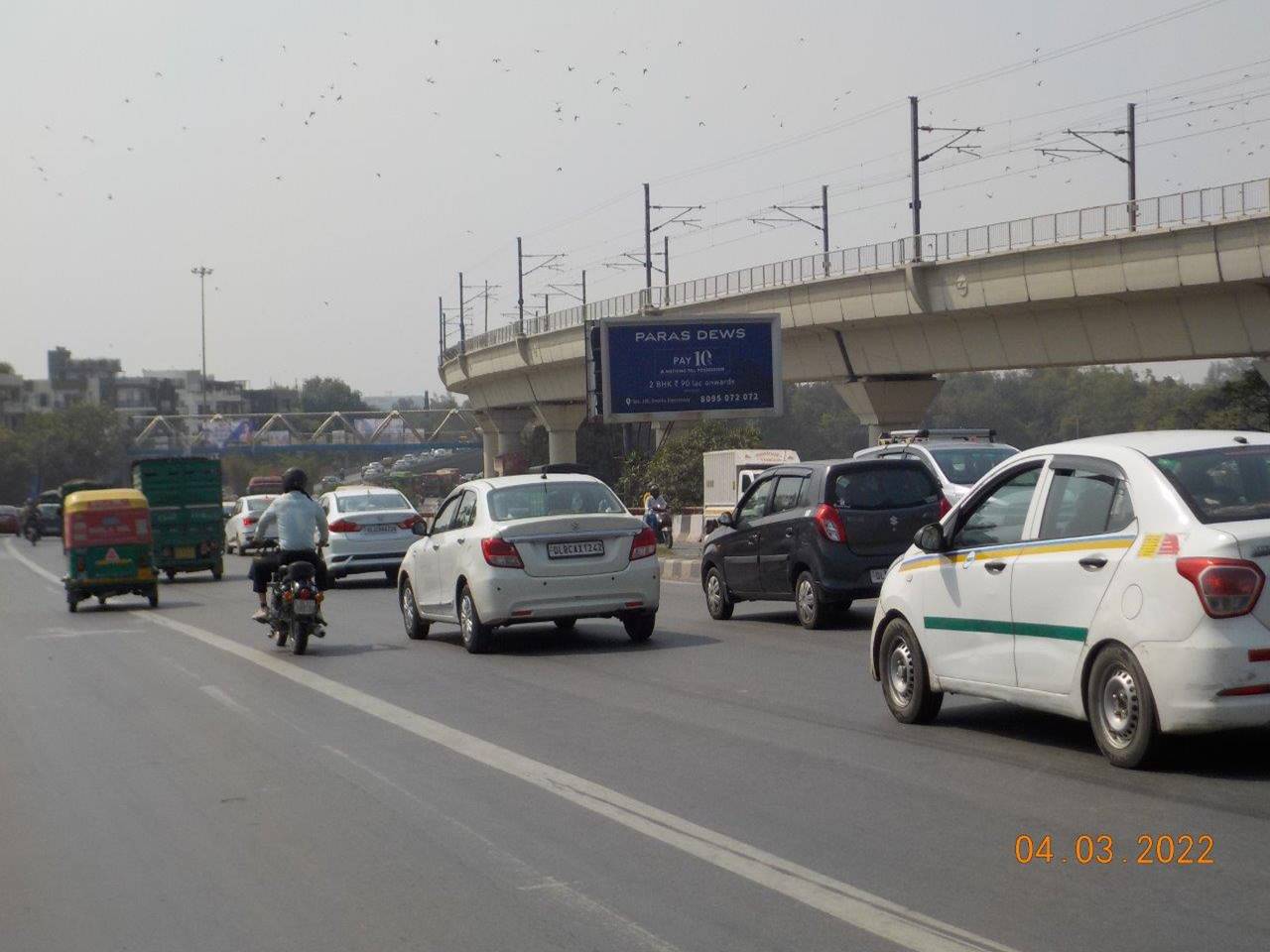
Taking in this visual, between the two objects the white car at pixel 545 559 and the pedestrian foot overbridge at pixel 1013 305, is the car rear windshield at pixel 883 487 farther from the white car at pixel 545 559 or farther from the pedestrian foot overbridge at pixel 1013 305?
the pedestrian foot overbridge at pixel 1013 305

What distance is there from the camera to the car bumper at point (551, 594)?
1527 centimetres

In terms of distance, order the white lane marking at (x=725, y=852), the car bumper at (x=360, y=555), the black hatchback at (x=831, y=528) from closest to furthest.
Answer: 1. the white lane marking at (x=725, y=852)
2. the black hatchback at (x=831, y=528)
3. the car bumper at (x=360, y=555)

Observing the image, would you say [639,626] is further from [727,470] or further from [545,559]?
[727,470]

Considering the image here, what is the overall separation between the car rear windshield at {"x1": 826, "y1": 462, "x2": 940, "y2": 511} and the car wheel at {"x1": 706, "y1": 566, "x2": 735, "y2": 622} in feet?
7.75

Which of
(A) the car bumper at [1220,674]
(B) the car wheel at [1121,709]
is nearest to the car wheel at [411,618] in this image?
(B) the car wheel at [1121,709]

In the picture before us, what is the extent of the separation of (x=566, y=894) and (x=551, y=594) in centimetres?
914

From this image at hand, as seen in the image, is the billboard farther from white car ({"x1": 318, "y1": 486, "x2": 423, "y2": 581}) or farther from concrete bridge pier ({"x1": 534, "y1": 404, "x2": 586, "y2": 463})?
concrete bridge pier ({"x1": 534, "y1": 404, "x2": 586, "y2": 463})

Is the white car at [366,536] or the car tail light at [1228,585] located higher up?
the car tail light at [1228,585]

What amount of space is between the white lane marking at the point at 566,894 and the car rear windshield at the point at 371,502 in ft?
65.9

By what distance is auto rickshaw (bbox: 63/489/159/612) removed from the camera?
24.1 meters

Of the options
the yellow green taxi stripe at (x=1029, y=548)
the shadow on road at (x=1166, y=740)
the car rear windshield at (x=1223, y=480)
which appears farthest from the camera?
the yellow green taxi stripe at (x=1029, y=548)

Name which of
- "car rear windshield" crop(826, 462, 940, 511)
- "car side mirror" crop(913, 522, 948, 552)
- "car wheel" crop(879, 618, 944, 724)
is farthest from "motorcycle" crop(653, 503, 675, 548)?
"car side mirror" crop(913, 522, 948, 552)

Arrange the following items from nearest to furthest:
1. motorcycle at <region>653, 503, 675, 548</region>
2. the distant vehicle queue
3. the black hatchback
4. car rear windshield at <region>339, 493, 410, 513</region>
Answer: the distant vehicle queue → the black hatchback → car rear windshield at <region>339, 493, 410, 513</region> → motorcycle at <region>653, 503, 675, 548</region>

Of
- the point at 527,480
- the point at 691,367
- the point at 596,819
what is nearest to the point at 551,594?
the point at 527,480
